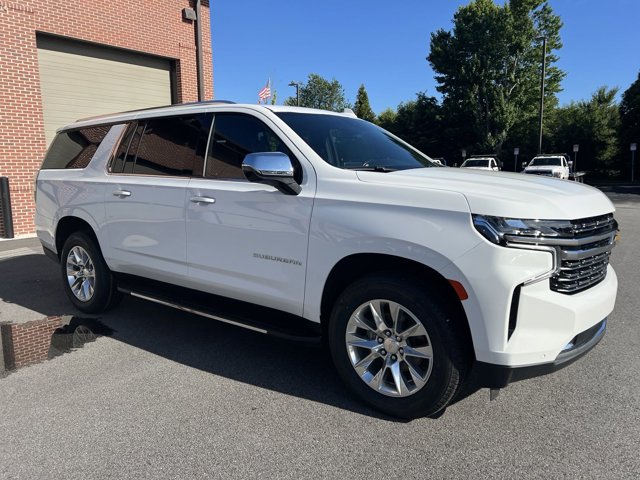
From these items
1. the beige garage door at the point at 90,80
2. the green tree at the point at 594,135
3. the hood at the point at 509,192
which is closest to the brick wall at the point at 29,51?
the beige garage door at the point at 90,80

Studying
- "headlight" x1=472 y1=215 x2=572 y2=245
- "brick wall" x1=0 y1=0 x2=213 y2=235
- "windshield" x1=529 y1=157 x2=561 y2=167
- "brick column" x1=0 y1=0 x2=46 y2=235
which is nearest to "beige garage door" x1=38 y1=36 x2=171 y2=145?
"brick wall" x1=0 y1=0 x2=213 y2=235

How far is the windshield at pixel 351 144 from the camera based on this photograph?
3.58 meters

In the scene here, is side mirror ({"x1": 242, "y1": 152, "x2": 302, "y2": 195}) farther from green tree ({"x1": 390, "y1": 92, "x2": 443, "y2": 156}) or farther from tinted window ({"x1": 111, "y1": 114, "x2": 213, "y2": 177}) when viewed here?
green tree ({"x1": 390, "y1": 92, "x2": 443, "y2": 156})

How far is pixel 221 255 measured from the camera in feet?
12.4

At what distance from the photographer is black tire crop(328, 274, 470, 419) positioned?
2.82 meters

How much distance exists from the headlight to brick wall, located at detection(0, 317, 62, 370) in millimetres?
3607

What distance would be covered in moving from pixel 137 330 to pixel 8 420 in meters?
1.70

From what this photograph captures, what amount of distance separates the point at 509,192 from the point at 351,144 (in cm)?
142

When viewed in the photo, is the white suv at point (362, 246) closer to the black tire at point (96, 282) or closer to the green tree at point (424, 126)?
the black tire at point (96, 282)

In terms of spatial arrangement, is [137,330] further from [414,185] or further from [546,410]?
[546,410]

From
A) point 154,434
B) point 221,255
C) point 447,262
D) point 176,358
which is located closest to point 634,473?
point 447,262

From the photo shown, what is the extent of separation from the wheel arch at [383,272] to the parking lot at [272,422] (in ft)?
1.83

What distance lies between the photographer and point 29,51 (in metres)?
10.6

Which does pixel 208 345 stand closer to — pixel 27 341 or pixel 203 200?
A: pixel 203 200
